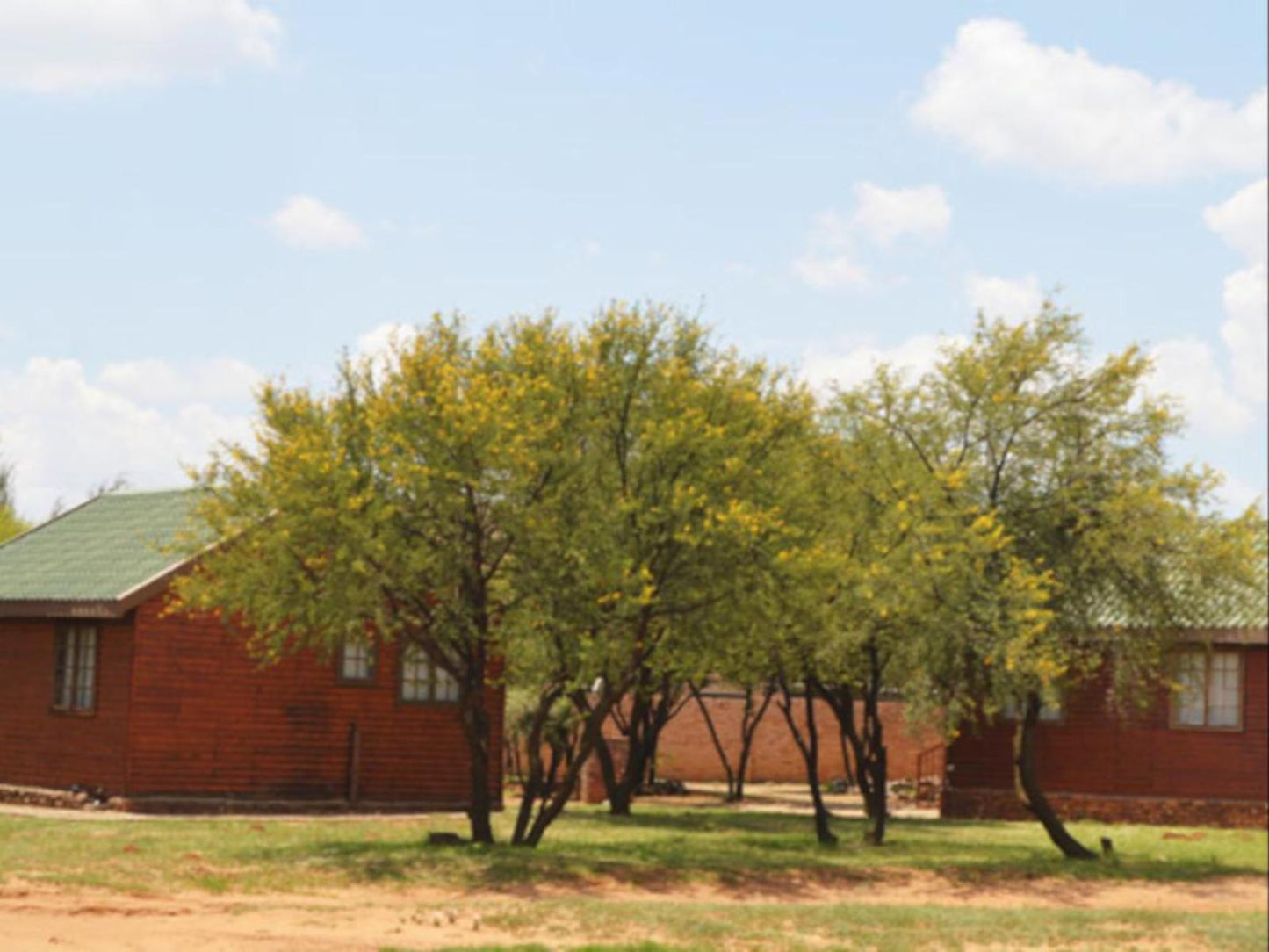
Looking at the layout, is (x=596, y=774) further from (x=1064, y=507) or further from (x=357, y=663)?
(x=1064, y=507)

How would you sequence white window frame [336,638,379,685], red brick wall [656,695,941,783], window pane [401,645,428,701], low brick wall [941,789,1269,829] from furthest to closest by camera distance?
red brick wall [656,695,941,783], low brick wall [941,789,1269,829], window pane [401,645,428,701], white window frame [336,638,379,685]

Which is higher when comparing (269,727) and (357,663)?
(357,663)

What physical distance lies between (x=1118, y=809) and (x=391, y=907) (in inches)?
808

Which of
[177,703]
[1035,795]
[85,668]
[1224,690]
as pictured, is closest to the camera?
[1035,795]

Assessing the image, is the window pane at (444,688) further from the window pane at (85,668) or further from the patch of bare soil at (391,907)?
the patch of bare soil at (391,907)

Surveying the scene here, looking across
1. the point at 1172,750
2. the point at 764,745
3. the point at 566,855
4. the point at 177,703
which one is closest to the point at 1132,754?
the point at 1172,750

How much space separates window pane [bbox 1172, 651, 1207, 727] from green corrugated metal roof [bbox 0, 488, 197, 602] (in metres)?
19.0

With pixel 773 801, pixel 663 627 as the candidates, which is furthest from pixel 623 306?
pixel 773 801

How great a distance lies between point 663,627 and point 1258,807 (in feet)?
52.4

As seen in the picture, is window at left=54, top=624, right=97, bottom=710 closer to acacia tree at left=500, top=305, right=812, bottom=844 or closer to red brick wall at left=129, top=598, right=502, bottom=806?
red brick wall at left=129, top=598, right=502, bottom=806

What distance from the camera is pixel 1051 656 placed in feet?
89.7

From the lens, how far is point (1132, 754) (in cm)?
3659

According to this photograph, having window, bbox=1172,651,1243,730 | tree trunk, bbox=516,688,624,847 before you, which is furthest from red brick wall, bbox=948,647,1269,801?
tree trunk, bbox=516,688,624,847

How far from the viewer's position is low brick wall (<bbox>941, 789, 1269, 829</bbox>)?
35.6 meters
